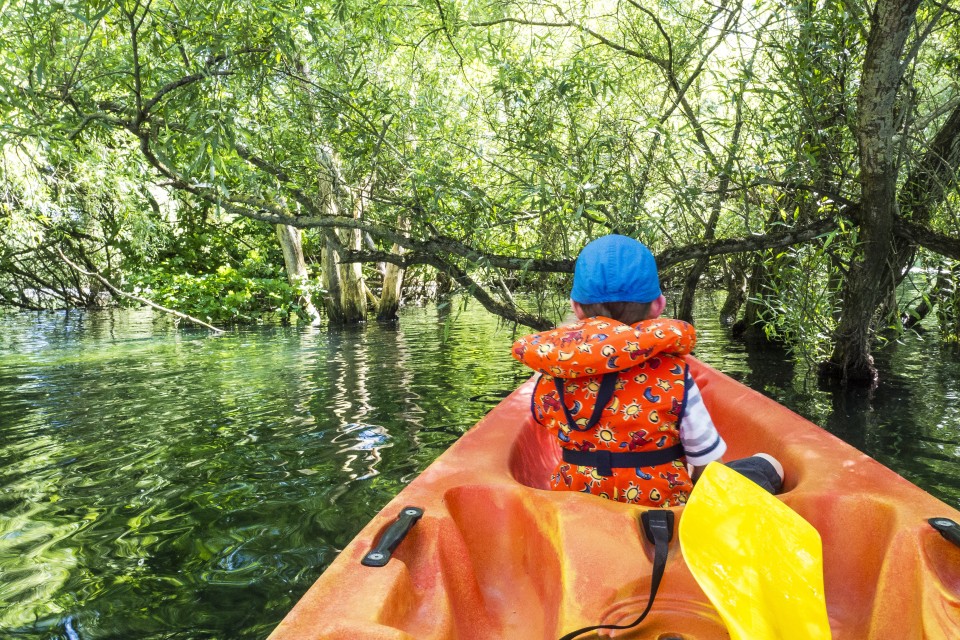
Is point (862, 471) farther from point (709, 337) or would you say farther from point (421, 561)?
point (709, 337)

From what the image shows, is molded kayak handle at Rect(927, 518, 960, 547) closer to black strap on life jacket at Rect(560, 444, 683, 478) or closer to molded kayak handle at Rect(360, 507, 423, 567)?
black strap on life jacket at Rect(560, 444, 683, 478)

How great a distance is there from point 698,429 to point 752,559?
0.51 metres

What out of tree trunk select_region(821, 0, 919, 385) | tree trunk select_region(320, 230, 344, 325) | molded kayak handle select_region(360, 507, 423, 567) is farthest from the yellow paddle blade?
tree trunk select_region(320, 230, 344, 325)

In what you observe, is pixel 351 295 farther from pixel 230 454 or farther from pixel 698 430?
pixel 698 430

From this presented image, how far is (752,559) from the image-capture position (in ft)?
5.52

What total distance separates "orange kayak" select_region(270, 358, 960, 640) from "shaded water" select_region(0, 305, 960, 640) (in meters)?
0.85

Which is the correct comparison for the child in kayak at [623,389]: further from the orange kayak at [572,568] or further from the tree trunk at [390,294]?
the tree trunk at [390,294]

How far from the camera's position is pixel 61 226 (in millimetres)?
16047

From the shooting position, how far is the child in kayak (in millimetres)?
2008

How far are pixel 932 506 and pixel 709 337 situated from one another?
8.64 meters

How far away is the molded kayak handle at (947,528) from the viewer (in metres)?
1.72

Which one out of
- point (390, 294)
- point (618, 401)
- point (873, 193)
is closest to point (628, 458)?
point (618, 401)

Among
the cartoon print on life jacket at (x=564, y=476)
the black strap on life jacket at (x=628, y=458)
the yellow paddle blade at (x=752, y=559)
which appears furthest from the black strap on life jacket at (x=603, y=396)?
the yellow paddle blade at (x=752, y=559)

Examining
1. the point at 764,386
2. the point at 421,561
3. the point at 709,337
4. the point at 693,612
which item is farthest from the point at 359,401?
the point at 709,337
